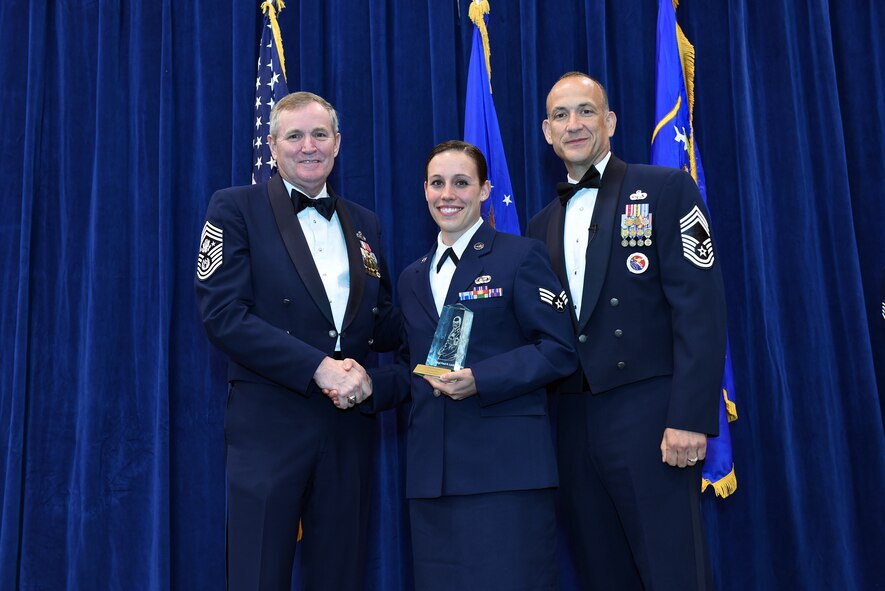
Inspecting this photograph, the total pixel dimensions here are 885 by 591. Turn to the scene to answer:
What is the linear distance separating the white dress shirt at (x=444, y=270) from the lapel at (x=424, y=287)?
15mm

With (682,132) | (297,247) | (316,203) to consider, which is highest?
(682,132)

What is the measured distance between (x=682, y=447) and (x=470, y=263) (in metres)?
0.84

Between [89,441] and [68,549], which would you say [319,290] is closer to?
[89,441]

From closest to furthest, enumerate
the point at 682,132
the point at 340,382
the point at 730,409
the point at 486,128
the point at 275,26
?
the point at 340,382 → the point at 730,409 → the point at 682,132 → the point at 486,128 → the point at 275,26

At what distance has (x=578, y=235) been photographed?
8.33 ft

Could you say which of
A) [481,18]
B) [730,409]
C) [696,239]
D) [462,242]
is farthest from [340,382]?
[481,18]

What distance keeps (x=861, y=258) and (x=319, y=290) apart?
10.1 ft

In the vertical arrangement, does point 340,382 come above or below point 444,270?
below

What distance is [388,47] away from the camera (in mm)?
4145

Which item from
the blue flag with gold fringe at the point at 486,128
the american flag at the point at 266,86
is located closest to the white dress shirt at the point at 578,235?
the blue flag with gold fringe at the point at 486,128

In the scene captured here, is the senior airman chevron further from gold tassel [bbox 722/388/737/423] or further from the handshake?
gold tassel [bbox 722/388/737/423]

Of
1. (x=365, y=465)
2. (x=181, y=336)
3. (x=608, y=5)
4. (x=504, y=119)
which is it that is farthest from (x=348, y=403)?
(x=608, y=5)

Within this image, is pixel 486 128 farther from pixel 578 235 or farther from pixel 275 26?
pixel 578 235

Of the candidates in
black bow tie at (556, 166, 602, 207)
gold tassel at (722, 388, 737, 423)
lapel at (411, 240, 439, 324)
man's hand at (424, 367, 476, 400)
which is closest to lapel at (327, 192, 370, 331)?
lapel at (411, 240, 439, 324)
